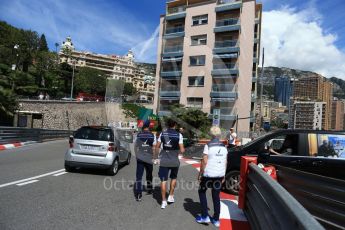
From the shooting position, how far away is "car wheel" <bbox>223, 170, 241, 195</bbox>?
29.5 ft

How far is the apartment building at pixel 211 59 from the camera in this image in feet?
157

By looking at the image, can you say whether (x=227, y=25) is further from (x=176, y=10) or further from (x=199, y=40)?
(x=176, y=10)

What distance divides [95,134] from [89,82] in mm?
101111

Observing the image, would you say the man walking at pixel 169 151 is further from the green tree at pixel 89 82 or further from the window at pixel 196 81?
the green tree at pixel 89 82

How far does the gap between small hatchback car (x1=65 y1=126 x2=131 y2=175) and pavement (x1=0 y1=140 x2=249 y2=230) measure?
0.45m

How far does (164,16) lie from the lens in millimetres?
57562

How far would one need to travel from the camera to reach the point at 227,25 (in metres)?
49.9

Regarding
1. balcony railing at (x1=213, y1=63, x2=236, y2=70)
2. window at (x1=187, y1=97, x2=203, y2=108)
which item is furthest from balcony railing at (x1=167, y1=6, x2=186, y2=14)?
window at (x1=187, y1=97, x2=203, y2=108)

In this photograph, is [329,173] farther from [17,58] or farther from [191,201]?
[17,58]

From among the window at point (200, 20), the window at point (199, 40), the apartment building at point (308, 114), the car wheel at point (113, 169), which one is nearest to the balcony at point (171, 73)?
the window at point (199, 40)

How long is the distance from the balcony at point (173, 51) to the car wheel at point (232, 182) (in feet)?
150

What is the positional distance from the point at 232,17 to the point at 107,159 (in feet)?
146

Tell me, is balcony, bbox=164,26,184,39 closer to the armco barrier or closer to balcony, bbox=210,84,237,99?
balcony, bbox=210,84,237,99

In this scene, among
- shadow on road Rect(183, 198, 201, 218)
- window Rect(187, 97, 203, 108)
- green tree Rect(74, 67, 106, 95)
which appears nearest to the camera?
shadow on road Rect(183, 198, 201, 218)
